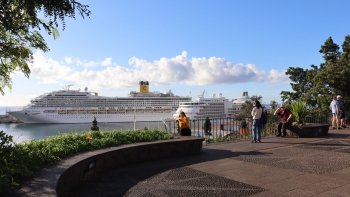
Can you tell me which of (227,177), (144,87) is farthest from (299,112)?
(144,87)

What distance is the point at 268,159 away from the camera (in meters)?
5.71

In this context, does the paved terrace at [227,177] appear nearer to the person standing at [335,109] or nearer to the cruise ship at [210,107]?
the person standing at [335,109]

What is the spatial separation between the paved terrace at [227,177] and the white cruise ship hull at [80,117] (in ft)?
185

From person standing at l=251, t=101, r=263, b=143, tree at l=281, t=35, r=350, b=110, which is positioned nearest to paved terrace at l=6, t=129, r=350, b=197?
person standing at l=251, t=101, r=263, b=143

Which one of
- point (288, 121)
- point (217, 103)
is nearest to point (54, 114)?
point (217, 103)

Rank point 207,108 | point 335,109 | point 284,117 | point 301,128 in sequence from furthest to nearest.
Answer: point 207,108 → point 335,109 → point 284,117 → point 301,128

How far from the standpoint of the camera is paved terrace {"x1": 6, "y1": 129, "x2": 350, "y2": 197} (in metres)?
3.62

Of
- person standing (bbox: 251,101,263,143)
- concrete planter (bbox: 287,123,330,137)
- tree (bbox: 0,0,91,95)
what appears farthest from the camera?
concrete planter (bbox: 287,123,330,137)

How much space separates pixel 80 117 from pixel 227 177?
64.6 metres

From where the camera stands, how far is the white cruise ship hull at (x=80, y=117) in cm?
6344

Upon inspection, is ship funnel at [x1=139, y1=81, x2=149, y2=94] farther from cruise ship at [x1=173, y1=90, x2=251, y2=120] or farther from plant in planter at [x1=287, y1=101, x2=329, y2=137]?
plant in planter at [x1=287, y1=101, x2=329, y2=137]

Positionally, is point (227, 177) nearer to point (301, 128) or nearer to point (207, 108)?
point (301, 128)

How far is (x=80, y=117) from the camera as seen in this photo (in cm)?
6494

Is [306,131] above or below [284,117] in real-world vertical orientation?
below
